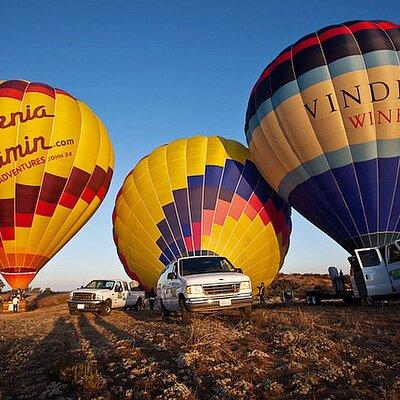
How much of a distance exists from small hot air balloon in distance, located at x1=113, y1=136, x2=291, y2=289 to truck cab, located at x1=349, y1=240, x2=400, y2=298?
17.2 feet

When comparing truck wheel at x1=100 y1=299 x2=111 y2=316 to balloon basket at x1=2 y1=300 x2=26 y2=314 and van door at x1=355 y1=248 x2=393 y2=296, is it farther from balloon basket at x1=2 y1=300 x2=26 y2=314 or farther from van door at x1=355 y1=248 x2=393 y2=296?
van door at x1=355 y1=248 x2=393 y2=296

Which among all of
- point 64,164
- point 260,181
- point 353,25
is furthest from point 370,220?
point 64,164

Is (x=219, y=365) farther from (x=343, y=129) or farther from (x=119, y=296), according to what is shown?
(x=119, y=296)

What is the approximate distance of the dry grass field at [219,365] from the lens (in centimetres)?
461

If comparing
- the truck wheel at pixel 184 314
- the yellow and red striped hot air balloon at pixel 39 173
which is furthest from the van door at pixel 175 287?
the yellow and red striped hot air balloon at pixel 39 173

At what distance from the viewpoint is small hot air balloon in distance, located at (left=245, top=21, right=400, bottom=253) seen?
15.9m

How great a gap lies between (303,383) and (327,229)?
1367 cm

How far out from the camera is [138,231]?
1952 cm

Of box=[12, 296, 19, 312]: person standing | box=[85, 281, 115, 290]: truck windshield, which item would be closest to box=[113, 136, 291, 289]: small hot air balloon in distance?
box=[85, 281, 115, 290]: truck windshield

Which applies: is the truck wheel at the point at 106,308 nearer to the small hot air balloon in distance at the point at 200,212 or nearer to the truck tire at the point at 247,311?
the small hot air balloon in distance at the point at 200,212

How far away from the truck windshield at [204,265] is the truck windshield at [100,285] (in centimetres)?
885

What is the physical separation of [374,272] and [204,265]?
6381 mm

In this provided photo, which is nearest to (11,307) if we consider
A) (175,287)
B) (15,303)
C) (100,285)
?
(15,303)

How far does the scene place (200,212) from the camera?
1802 cm
